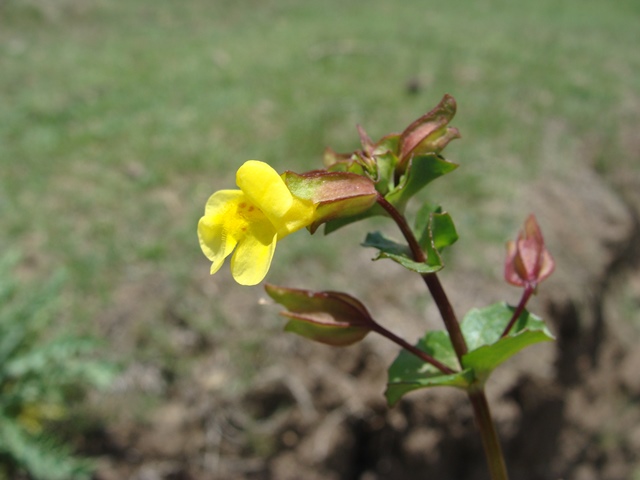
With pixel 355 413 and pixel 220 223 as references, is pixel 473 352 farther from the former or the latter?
pixel 355 413

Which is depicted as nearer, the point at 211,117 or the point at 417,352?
the point at 417,352

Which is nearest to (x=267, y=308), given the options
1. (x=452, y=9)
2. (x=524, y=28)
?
(x=524, y=28)

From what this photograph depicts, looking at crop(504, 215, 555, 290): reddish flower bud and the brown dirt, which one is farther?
the brown dirt

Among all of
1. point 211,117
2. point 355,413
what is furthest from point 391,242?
point 211,117

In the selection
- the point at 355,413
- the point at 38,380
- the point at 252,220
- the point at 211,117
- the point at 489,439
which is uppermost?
the point at 211,117

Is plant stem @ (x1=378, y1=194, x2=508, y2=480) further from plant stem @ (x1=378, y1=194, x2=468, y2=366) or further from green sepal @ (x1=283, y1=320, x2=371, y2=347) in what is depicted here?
green sepal @ (x1=283, y1=320, x2=371, y2=347)

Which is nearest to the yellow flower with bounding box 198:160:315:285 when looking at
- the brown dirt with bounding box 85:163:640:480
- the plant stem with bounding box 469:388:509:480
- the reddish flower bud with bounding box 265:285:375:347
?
the reddish flower bud with bounding box 265:285:375:347

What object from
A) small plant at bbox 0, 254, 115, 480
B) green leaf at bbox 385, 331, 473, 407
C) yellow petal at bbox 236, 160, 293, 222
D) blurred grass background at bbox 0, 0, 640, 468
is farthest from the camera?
blurred grass background at bbox 0, 0, 640, 468
